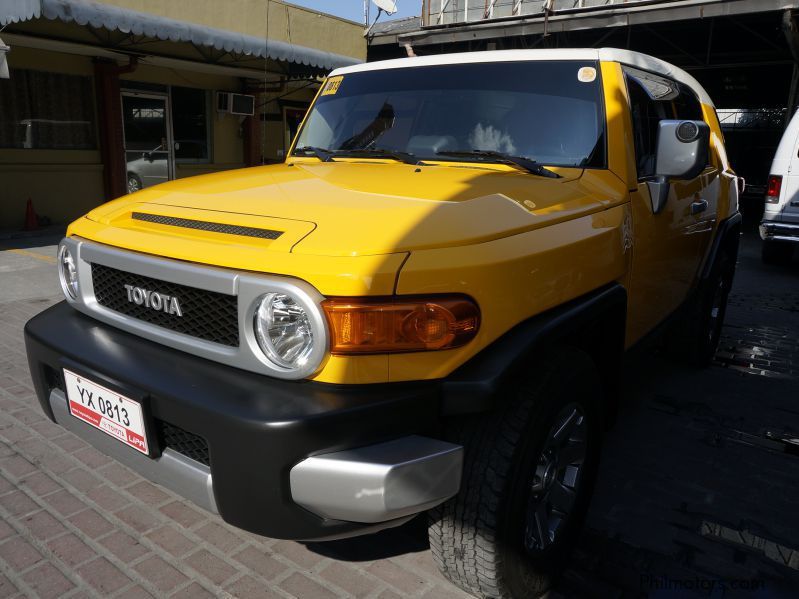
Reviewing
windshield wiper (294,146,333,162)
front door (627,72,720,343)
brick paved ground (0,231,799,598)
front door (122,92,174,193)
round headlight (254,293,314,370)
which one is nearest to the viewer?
round headlight (254,293,314,370)

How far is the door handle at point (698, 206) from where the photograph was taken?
11.3ft

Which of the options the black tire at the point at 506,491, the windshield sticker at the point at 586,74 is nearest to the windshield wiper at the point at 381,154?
the windshield sticker at the point at 586,74

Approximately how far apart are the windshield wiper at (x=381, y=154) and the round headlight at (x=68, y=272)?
1.28 m

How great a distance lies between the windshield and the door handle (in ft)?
3.63

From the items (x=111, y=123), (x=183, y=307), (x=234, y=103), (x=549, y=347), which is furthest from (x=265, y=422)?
(x=234, y=103)

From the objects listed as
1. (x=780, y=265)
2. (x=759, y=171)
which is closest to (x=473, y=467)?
(x=780, y=265)

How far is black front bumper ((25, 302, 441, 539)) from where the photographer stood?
159cm

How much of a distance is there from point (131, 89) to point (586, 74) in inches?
447

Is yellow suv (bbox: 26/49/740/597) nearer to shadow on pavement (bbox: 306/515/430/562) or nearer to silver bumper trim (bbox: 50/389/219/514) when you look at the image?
silver bumper trim (bbox: 50/389/219/514)

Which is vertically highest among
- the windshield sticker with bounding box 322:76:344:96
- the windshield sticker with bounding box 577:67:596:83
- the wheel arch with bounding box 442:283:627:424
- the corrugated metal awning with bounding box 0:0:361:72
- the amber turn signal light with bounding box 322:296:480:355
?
the corrugated metal awning with bounding box 0:0:361:72

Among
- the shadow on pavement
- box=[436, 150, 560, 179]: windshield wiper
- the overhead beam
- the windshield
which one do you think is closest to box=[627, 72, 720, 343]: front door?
the windshield

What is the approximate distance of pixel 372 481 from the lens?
1.58 meters

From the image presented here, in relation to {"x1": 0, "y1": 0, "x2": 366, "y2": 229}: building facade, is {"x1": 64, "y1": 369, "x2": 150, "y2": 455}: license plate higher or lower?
lower

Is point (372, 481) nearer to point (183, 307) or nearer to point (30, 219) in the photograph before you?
point (183, 307)
